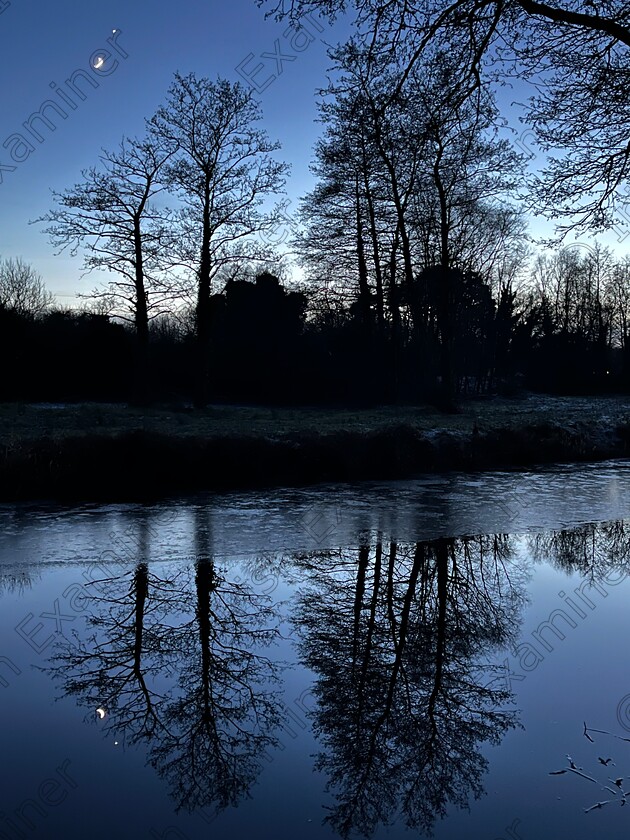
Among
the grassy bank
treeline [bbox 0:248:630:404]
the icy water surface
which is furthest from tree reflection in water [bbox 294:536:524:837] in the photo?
treeline [bbox 0:248:630:404]

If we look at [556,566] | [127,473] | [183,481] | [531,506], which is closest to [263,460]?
[183,481]

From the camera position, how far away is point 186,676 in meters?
4.86

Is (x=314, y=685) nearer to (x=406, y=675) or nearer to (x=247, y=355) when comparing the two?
(x=406, y=675)

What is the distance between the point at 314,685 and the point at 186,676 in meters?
0.84

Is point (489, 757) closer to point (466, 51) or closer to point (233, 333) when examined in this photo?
point (466, 51)

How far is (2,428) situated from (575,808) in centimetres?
1335

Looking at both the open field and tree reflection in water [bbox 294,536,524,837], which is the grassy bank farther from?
tree reflection in water [bbox 294,536,524,837]

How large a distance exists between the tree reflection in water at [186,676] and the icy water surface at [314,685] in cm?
2

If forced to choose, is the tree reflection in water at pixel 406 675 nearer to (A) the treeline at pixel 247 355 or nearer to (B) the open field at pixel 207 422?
(B) the open field at pixel 207 422

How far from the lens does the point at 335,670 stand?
193 inches

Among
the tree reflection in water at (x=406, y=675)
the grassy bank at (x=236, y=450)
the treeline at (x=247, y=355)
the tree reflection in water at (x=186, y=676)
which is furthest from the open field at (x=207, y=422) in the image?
the tree reflection in water at (x=406, y=675)

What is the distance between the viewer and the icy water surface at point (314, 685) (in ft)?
11.3

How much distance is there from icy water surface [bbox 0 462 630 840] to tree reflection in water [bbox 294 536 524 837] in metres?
Answer: 0.02

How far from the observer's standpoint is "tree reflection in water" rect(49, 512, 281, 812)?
3.86 metres
